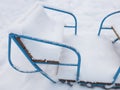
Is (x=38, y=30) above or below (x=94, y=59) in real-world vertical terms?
above

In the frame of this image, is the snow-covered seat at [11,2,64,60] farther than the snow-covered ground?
No

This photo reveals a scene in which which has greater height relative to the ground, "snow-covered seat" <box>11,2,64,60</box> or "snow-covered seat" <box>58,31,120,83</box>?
"snow-covered seat" <box>11,2,64,60</box>

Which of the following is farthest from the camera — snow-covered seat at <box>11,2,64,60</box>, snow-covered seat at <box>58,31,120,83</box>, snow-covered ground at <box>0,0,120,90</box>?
snow-covered seat at <box>58,31,120,83</box>

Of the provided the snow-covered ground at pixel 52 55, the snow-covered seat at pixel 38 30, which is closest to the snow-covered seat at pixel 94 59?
the snow-covered ground at pixel 52 55

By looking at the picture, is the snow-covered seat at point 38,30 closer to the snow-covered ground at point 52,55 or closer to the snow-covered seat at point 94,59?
the snow-covered ground at point 52,55

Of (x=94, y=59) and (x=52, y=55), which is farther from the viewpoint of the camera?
(x=94, y=59)

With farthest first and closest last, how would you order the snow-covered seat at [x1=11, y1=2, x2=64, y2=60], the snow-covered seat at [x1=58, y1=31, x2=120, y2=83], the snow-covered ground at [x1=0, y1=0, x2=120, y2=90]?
the snow-covered seat at [x1=58, y1=31, x2=120, y2=83] < the snow-covered ground at [x1=0, y1=0, x2=120, y2=90] < the snow-covered seat at [x1=11, y1=2, x2=64, y2=60]

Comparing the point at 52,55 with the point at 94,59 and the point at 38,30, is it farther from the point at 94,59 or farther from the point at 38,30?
the point at 94,59

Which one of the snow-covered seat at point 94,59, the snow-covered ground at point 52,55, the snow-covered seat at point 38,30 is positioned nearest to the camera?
the snow-covered seat at point 38,30

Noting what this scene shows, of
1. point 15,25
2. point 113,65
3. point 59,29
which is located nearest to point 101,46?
point 113,65

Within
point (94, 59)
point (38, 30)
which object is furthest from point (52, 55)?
point (94, 59)

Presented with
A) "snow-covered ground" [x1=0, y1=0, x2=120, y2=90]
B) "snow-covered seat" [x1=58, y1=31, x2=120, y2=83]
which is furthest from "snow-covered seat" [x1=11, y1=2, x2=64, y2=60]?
"snow-covered seat" [x1=58, y1=31, x2=120, y2=83]

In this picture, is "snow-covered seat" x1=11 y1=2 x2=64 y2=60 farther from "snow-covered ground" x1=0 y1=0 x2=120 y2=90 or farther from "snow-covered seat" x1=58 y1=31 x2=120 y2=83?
"snow-covered seat" x1=58 y1=31 x2=120 y2=83

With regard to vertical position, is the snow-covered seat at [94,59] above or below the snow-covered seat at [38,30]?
below
